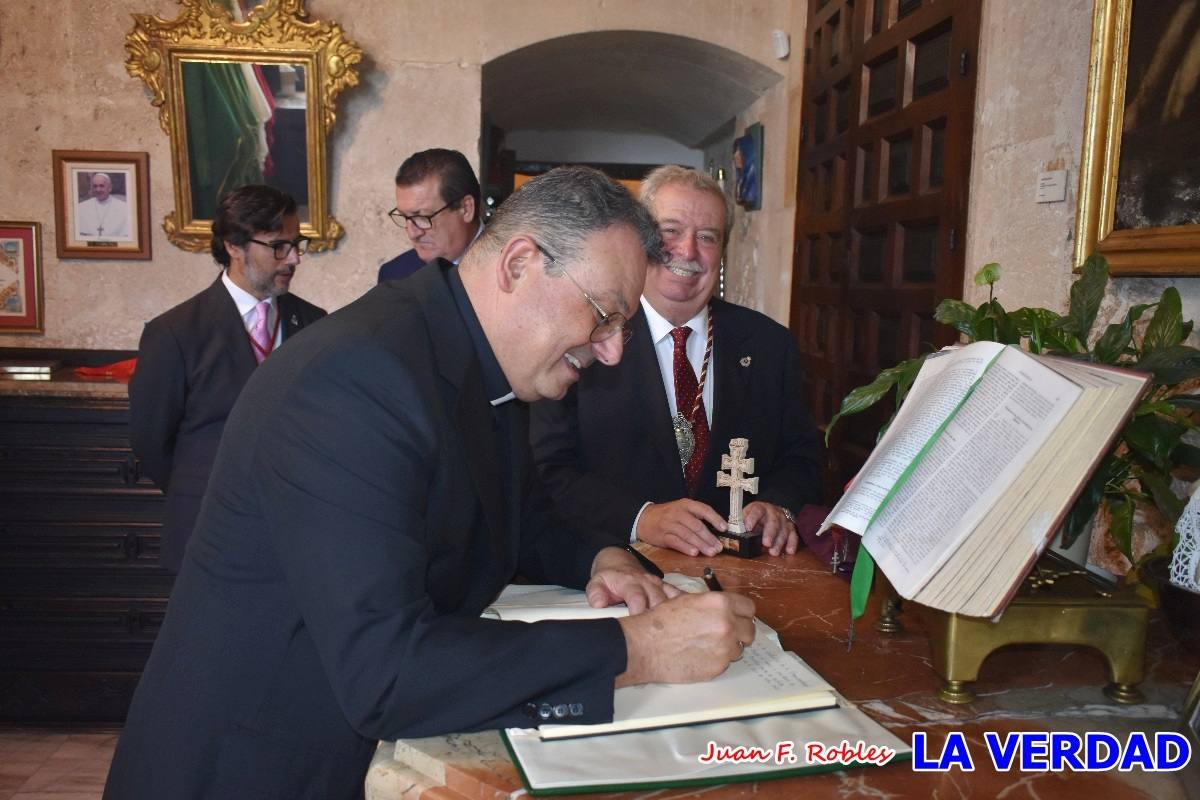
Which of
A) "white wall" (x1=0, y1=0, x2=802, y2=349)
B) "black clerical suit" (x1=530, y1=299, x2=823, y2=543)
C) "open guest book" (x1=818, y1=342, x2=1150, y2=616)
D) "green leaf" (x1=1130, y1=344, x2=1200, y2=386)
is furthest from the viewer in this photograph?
"white wall" (x1=0, y1=0, x2=802, y2=349)

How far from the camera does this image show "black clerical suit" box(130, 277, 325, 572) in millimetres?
3760

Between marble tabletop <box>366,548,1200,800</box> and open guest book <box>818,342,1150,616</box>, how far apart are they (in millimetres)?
190

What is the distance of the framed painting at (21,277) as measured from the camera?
18.3 feet

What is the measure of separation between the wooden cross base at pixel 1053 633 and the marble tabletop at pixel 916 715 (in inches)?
1.4

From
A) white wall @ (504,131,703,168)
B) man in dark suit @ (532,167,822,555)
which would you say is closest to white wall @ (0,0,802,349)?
man in dark suit @ (532,167,822,555)

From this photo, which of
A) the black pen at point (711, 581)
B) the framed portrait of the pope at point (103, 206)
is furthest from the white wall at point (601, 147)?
the black pen at point (711, 581)

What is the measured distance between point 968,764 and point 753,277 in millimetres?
5728

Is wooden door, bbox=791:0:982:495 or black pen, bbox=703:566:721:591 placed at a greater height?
wooden door, bbox=791:0:982:495

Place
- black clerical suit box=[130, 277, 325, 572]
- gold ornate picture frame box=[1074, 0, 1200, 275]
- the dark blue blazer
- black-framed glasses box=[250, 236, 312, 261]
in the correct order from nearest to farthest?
gold ornate picture frame box=[1074, 0, 1200, 275] → black clerical suit box=[130, 277, 325, 572] → black-framed glasses box=[250, 236, 312, 261] → the dark blue blazer

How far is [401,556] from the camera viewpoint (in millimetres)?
1372

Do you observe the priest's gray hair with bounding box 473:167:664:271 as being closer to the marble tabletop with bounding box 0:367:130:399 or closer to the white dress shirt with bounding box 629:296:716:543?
the white dress shirt with bounding box 629:296:716:543

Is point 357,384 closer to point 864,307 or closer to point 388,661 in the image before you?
point 388,661

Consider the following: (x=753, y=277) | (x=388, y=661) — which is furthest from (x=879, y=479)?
(x=753, y=277)

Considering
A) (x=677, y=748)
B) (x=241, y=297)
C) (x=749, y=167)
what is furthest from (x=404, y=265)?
(x=677, y=748)
